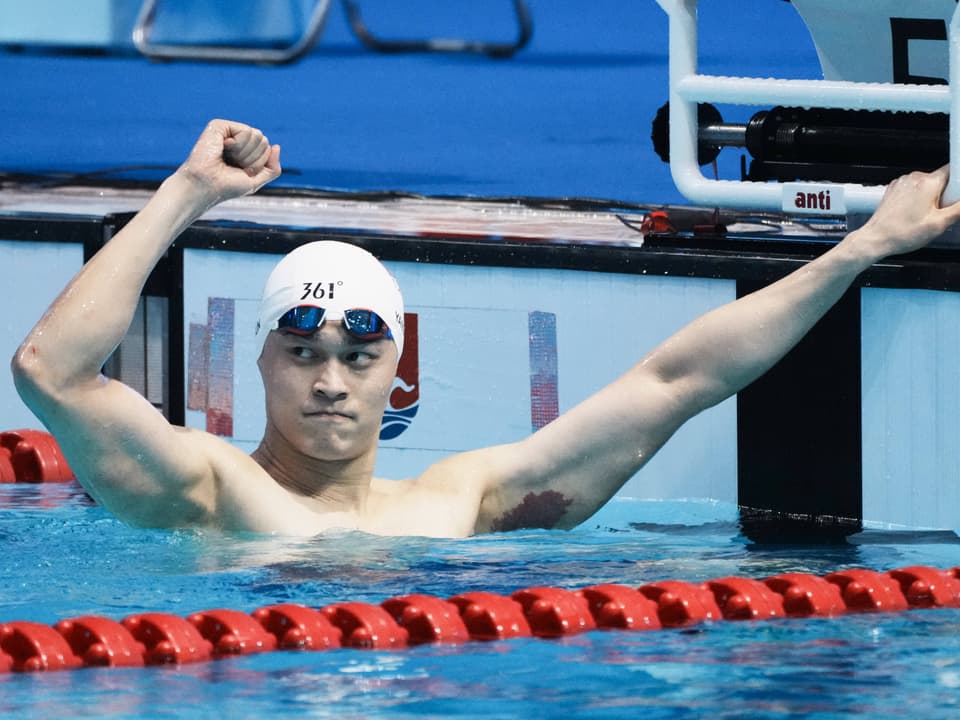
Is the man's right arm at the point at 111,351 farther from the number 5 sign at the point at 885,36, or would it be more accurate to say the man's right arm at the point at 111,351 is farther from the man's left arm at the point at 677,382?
the number 5 sign at the point at 885,36

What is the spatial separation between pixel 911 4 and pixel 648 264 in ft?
2.77

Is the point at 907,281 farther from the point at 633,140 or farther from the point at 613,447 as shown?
the point at 633,140

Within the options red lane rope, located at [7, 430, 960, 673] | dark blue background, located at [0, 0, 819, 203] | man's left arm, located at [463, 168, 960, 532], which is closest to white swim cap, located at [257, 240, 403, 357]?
man's left arm, located at [463, 168, 960, 532]

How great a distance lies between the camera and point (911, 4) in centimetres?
474

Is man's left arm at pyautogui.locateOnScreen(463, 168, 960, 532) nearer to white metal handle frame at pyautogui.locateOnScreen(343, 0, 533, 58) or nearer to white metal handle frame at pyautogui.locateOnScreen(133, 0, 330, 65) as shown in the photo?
white metal handle frame at pyautogui.locateOnScreen(343, 0, 533, 58)

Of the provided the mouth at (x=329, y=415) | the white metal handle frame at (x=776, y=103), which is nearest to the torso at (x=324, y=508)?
the mouth at (x=329, y=415)

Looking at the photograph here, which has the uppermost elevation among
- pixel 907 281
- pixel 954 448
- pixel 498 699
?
pixel 907 281

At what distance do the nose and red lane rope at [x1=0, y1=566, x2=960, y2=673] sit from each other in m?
0.43

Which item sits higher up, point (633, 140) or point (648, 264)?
point (633, 140)

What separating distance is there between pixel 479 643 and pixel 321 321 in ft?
2.28

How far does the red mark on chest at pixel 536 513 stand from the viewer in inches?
166

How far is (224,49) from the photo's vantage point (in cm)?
1007

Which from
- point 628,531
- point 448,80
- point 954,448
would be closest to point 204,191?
point 628,531

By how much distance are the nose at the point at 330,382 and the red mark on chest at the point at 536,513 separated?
1.86 feet
